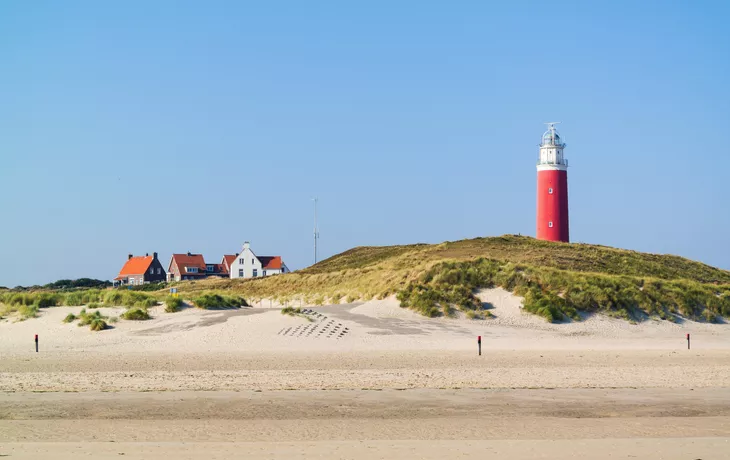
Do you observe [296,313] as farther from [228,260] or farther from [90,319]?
[228,260]

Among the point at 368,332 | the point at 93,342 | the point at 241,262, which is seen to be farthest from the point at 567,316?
the point at 241,262

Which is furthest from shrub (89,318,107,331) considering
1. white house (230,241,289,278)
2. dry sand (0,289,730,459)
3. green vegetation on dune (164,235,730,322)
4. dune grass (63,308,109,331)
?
white house (230,241,289,278)

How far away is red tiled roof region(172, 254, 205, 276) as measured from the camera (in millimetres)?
70875

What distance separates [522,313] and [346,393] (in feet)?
43.3

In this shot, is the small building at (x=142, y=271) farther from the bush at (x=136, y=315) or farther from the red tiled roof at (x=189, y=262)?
the bush at (x=136, y=315)

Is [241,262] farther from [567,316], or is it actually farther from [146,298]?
[567,316]

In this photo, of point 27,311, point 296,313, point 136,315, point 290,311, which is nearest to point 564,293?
point 296,313

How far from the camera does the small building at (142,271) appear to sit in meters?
70.6

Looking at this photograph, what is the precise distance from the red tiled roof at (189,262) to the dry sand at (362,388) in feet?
142

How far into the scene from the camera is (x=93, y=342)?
77.9 feet

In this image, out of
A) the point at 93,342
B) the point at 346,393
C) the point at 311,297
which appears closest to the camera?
the point at 346,393

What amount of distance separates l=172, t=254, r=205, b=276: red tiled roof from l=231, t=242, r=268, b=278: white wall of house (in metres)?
4.63

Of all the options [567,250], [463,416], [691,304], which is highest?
[567,250]

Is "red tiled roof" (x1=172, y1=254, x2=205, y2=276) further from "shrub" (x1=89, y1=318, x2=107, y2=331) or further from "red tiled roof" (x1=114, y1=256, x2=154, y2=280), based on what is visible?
"shrub" (x1=89, y1=318, x2=107, y2=331)
